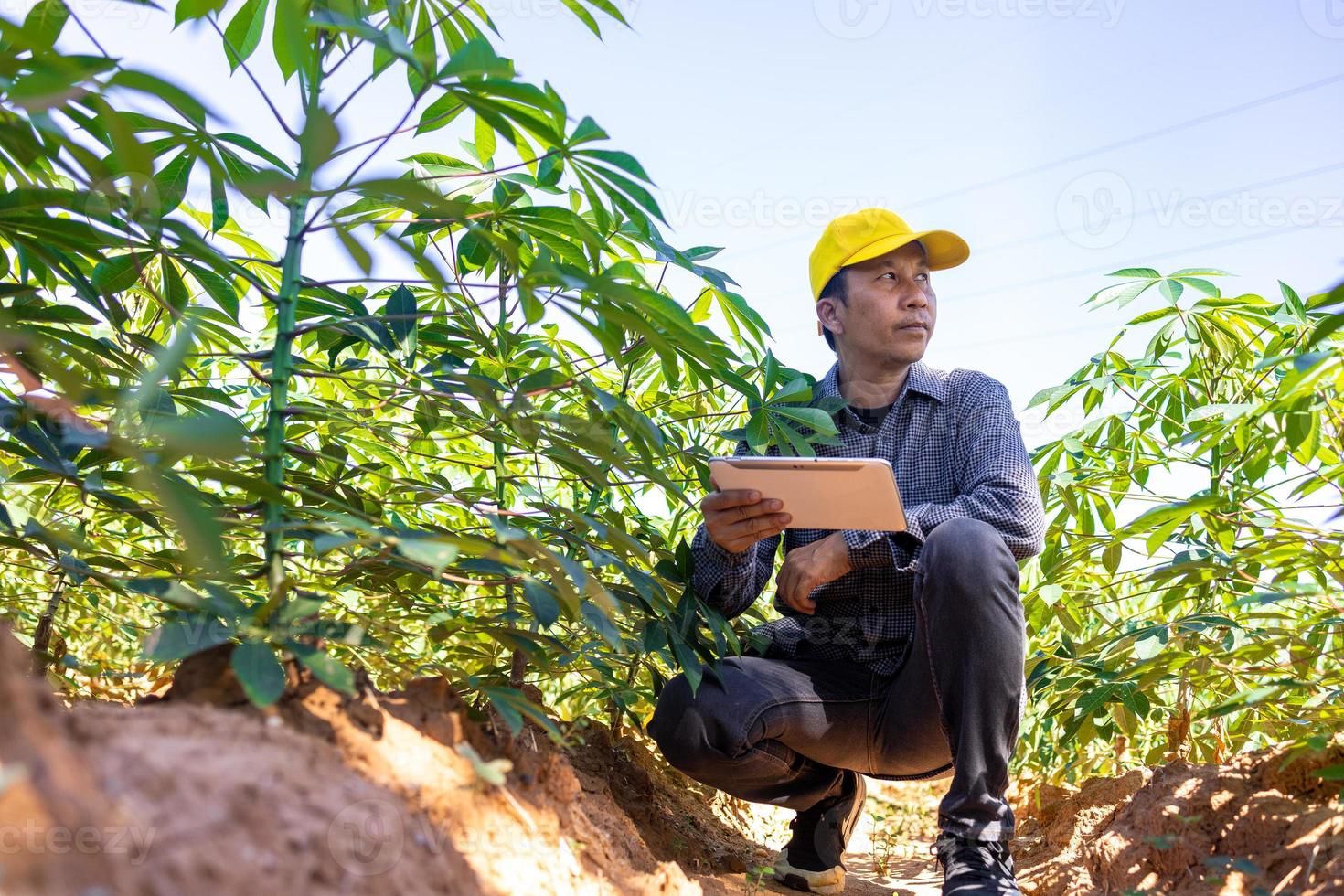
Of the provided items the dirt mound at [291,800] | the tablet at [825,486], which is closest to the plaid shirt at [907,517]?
the tablet at [825,486]

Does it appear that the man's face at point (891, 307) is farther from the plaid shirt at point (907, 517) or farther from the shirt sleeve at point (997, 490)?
the shirt sleeve at point (997, 490)

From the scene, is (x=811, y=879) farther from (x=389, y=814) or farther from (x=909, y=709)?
(x=389, y=814)

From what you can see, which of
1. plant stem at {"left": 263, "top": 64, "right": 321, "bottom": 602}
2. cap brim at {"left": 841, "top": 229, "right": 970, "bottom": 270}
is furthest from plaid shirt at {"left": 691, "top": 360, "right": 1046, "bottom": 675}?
plant stem at {"left": 263, "top": 64, "right": 321, "bottom": 602}

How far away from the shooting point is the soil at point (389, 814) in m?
0.73

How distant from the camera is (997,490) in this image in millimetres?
1954

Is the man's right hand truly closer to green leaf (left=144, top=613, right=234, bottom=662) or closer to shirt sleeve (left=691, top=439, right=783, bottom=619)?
shirt sleeve (left=691, top=439, right=783, bottom=619)

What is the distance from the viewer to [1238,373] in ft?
7.43

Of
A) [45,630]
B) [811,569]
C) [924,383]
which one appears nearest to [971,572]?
[811,569]

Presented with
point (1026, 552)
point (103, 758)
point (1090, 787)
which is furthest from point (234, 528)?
point (1090, 787)

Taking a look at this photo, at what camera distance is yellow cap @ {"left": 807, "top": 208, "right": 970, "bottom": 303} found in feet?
7.70

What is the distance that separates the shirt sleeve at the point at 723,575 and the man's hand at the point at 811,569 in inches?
2.9

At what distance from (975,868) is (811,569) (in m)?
0.62

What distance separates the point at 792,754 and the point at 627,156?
1.34 metres

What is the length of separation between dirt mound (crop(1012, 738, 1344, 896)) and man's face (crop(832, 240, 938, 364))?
3.38 ft
